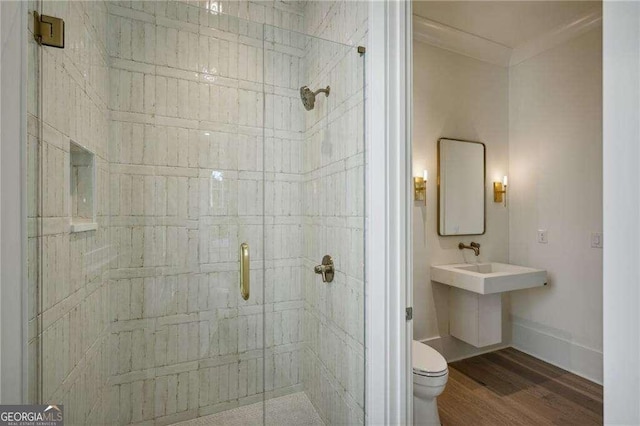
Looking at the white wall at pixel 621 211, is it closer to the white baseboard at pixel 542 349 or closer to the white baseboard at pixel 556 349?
the white baseboard at pixel 542 349

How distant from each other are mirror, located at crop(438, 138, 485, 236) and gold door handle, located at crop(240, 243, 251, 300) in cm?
174

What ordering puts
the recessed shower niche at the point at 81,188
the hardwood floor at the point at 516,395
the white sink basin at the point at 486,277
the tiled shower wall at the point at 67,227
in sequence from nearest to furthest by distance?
1. the tiled shower wall at the point at 67,227
2. the recessed shower niche at the point at 81,188
3. the hardwood floor at the point at 516,395
4. the white sink basin at the point at 486,277

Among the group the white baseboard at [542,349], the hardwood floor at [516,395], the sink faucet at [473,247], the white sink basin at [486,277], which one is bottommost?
the hardwood floor at [516,395]

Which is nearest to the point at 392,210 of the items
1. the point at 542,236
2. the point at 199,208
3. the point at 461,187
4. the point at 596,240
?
the point at 199,208

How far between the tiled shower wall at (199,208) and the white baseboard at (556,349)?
223 centimetres

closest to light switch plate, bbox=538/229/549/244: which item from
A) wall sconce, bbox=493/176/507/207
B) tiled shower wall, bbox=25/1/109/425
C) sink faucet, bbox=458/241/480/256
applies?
wall sconce, bbox=493/176/507/207

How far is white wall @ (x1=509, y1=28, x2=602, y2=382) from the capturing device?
230 centimetres

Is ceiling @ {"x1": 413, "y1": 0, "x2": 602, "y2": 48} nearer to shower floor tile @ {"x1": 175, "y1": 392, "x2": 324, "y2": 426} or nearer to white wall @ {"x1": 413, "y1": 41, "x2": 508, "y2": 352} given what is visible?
white wall @ {"x1": 413, "y1": 41, "x2": 508, "y2": 352}

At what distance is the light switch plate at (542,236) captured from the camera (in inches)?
103

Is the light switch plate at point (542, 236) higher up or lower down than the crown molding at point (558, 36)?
lower down

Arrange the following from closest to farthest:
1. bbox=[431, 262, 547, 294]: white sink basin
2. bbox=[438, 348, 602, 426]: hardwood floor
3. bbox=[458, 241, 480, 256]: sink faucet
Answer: bbox=[438, 348, 602, 426]: hardwood floor, bbox=[431, 262, 547, 294]: white sink basin, bbox=[458, 241, 480, 256]: sink faucet

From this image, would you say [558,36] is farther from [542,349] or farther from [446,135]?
[542,349]

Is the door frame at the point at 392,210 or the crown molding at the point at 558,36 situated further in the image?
the crown molding at the point at 558,36

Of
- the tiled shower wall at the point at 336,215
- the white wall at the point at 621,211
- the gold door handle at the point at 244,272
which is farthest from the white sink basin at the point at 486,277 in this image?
the white wall at the point at 621,211
